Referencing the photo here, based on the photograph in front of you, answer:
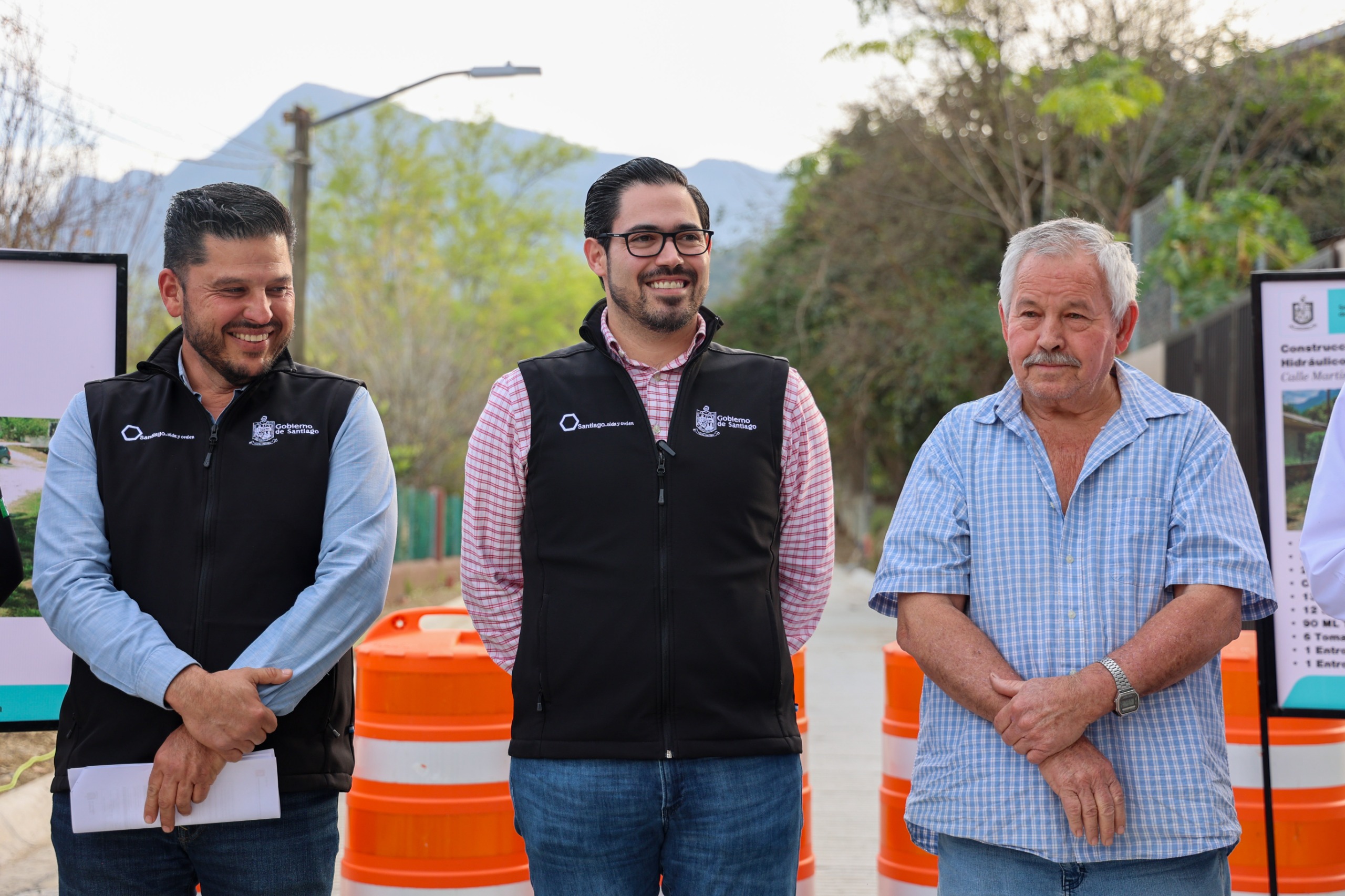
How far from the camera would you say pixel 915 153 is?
807 inches

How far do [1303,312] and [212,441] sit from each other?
127 inches

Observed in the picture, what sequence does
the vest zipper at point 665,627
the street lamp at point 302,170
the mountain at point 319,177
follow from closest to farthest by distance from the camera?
the vest zipper at point 665,627 < the mountain at point 319,177 < the street lamp at point 302,170

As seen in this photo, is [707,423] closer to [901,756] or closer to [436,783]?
[436,783]

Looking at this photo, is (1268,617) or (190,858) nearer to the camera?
(190,858)

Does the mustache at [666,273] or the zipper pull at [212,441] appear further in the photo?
the mustache at [666,273]

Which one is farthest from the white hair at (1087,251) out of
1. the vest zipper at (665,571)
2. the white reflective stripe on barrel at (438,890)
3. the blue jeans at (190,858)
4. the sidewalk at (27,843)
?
the sidewalk at (27,843)

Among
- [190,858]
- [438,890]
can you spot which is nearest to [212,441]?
[190,858]

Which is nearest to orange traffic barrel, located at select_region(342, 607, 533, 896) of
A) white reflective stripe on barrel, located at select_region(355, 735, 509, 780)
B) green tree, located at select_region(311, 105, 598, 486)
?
white reflective stripe on barrel, located at select_region(355, 735, 509, 780)

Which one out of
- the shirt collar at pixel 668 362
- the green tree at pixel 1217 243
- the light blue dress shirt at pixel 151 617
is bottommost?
the light blue dress shirt at pixel 151 617

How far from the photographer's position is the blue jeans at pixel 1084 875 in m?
2.54

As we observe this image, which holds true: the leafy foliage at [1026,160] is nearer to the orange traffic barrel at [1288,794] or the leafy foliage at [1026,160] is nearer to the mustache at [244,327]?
the orange traffic barrel at [1288,794]

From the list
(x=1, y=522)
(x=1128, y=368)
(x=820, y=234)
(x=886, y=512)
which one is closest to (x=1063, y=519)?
(x=1128, y=368)

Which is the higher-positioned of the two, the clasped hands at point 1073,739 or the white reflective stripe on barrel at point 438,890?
the clasped hands at point 1073,739

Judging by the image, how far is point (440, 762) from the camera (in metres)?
3.68
